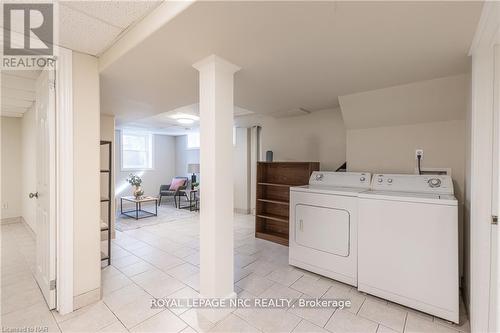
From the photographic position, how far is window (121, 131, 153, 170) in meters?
6.76

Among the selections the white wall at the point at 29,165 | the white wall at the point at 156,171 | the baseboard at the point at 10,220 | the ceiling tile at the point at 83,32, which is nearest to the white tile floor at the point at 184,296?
the white wall at the point at 29,165

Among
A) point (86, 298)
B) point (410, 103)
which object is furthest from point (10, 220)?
point (410, 103)

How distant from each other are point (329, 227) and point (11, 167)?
19.6 ft

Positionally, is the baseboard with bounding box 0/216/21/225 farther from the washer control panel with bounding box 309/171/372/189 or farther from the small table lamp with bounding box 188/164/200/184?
the washer control panel with bounding box 309/171/372/189

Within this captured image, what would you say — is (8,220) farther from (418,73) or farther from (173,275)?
(418,73)

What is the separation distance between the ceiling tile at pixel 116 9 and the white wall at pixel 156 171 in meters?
5.74

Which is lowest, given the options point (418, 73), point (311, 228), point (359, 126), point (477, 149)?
point (311, 228)

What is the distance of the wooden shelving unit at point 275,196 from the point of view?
12.3 ft

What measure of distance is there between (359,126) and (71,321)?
3589 millimetres

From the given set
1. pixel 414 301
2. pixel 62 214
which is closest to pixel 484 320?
pixel 414 301

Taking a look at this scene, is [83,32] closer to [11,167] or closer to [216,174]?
[216,174]

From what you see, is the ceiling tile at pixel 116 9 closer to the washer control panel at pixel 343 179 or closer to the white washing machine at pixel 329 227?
the white washing machine at pixel 329 227

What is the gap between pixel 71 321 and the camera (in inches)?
71.1

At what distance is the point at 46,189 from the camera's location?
203cm
